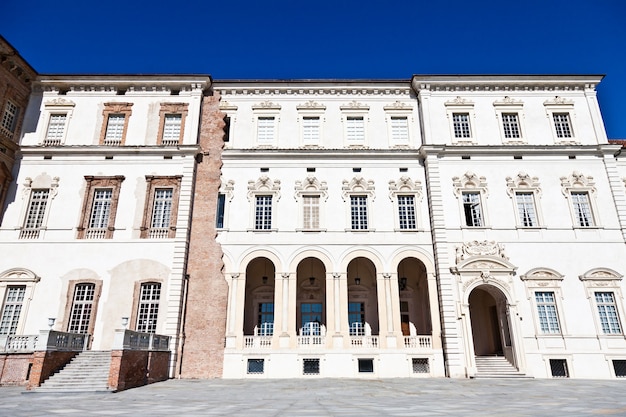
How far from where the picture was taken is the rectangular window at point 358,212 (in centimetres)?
2470

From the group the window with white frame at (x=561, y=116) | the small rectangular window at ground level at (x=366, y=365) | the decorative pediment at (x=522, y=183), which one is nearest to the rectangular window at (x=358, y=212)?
the small rectangular window at ground level at (x=366, y=365)

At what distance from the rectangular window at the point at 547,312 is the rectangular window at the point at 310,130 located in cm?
1566

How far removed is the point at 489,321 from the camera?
25.2 meters

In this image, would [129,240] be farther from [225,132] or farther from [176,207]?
[225,132]

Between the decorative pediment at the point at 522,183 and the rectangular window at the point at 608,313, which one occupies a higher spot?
the decorative pediment at the point at 522,183

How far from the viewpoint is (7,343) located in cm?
1889

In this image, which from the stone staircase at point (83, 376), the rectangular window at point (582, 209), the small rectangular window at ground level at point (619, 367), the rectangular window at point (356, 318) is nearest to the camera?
the stone staircase at point (83, 376)

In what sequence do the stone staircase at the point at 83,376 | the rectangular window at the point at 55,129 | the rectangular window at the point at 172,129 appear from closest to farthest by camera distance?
the stone staircase at the point at 83,376 → the rectangular window at the point at 55,129 → the rectangular window at the point at 172,129

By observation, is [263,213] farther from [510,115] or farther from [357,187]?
[510,115]

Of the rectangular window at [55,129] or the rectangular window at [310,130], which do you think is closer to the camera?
the rectangular window at [55,129]

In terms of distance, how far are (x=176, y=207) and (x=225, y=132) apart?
5847 millimetres

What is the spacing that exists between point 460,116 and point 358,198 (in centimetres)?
858

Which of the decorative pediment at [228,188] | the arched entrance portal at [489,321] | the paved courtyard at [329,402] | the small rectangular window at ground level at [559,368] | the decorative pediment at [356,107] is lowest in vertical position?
the paved courtyard at [329,402]

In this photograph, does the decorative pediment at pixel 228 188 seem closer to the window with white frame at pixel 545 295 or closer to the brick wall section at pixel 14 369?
the brick wall section at pixel 14 369
